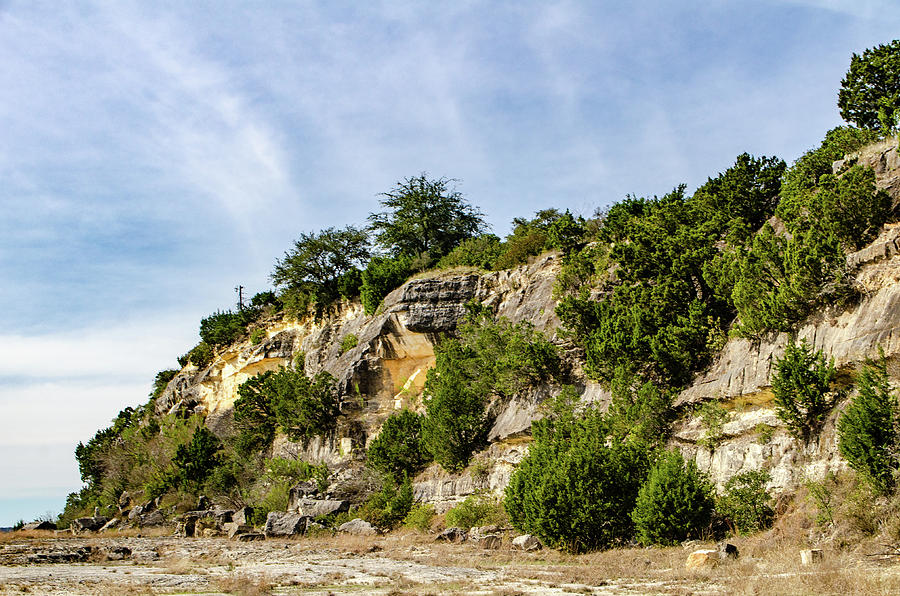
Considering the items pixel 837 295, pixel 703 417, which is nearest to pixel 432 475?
pixel 703 417

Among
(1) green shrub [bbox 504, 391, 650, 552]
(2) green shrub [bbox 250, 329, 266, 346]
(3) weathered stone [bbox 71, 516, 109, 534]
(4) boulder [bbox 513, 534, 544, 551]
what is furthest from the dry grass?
(2) green shrub [bbox 250, 329, 266, 346]

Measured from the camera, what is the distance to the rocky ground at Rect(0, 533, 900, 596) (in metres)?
13.6

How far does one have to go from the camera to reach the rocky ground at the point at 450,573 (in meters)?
13.6

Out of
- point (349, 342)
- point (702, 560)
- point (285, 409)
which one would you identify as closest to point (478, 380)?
point (349, 342)

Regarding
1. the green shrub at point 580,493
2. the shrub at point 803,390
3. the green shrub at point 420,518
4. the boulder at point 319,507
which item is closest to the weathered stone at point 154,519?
the boulder at point 319,507

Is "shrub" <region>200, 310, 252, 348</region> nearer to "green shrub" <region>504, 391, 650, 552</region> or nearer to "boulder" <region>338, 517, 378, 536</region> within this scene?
"boulder" <region>338, 517, 378, 536</region>

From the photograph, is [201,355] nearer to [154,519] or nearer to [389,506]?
[154,519]

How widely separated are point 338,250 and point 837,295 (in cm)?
4386

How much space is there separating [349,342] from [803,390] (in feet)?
114

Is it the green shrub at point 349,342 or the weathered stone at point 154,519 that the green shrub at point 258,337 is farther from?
the weathered stone at point 154,519

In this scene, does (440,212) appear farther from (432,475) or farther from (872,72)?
(872,72)

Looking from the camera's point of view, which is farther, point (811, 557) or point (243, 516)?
point (243, 516)

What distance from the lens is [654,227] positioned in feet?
102

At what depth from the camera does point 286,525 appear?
118ft
